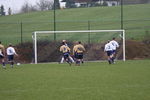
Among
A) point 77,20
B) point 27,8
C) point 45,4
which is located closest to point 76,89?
point 45,4

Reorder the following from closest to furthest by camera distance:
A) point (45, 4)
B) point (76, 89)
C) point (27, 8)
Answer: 1. point (76, 89)
2. point (45, 4)
3. point (27, 8)

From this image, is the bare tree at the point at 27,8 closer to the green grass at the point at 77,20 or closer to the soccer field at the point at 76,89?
the green grass at the point at 77,20

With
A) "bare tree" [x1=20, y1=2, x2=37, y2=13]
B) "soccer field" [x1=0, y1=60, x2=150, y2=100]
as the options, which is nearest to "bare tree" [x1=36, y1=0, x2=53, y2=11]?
"bare tree" [x1=20, y1=2, x2=37, y2=13]

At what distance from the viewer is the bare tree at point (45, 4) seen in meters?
44.2

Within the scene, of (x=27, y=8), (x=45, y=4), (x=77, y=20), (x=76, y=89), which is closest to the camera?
(x=76, y=89)

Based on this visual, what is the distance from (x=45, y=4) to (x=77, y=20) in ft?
23.0

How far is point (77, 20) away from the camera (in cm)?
5091

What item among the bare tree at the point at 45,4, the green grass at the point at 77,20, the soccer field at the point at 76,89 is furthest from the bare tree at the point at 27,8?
the soccer field at the point at 76,89

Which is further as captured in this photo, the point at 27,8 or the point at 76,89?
the point at 27,8

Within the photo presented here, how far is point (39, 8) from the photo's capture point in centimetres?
4656

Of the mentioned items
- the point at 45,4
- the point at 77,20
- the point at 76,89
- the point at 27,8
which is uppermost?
the point at 45,4

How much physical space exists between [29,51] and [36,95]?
70.6 ft

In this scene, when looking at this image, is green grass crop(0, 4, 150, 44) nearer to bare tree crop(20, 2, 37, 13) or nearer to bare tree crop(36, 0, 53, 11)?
bare tree crop(20, 2, 37, 13)

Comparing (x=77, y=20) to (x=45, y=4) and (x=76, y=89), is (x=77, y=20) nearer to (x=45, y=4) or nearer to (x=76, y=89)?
(x=45, y=4)
